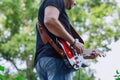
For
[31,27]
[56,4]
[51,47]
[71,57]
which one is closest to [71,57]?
[71,57]

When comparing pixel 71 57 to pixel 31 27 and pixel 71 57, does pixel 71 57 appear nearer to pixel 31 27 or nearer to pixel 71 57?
pixel 71 57

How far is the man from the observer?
2.46 m

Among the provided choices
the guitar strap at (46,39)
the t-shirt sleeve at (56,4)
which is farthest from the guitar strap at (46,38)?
the t-shirt sleeve at (56,4)

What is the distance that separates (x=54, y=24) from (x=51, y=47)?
13 cm

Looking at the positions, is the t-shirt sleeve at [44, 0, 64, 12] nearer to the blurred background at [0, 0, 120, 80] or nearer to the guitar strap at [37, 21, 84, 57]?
the guitar strap at [37, 21, 84, 57]

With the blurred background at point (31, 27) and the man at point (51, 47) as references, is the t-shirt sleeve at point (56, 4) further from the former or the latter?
the blurred background at point (31, 27)

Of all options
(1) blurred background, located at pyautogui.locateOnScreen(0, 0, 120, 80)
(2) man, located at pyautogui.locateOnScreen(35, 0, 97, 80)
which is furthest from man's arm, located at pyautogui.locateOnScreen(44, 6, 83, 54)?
(1) blurred background, located at pyautogui.locateOnScreen(0, 0, 120, 80)

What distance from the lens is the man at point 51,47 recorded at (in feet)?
8.07

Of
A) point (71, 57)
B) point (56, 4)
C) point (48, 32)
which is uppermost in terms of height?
point (56, 4)

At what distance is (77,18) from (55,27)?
46.2 feet

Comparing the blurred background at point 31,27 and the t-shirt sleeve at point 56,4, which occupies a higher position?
the blurred background at point 31,27

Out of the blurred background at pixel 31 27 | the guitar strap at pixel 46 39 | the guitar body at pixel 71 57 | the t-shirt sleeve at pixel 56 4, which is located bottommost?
the guitar body at pixel 71 57

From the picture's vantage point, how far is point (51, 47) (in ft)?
8.23

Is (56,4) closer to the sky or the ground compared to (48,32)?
closer to the sky
